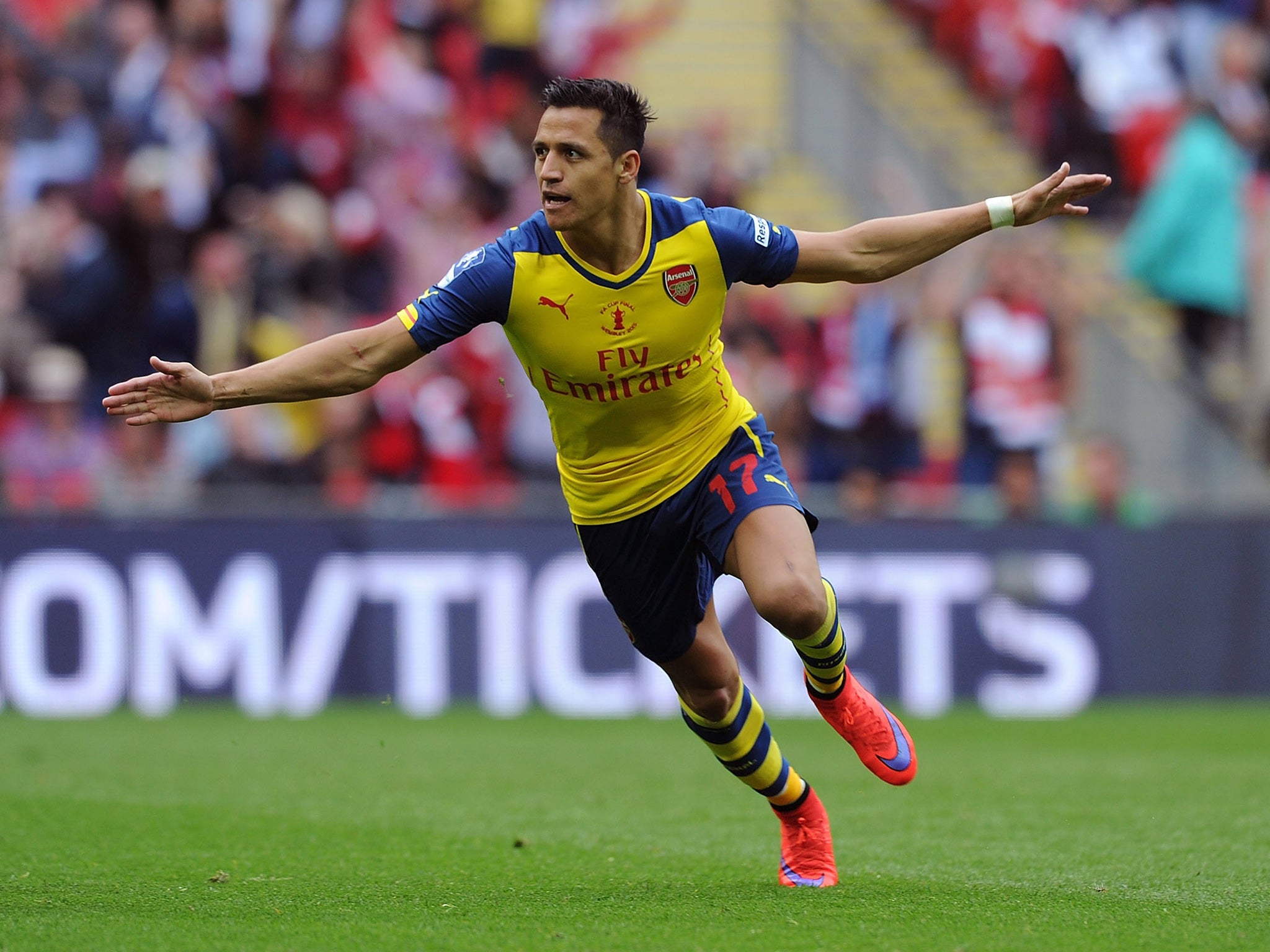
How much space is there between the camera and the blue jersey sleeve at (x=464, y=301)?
244 inches

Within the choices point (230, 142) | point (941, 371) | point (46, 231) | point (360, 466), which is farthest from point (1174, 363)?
point (46, 231)

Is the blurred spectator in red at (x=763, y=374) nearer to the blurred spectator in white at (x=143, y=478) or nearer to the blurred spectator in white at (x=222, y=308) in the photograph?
the blurred spectator in white at (x=222, y=308)

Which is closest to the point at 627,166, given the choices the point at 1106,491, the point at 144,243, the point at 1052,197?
the point at 1052,197

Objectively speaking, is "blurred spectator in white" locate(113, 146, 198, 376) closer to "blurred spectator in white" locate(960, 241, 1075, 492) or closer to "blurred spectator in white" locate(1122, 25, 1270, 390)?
"blurred spectator in white" locate(960, 241, 1075, 492)

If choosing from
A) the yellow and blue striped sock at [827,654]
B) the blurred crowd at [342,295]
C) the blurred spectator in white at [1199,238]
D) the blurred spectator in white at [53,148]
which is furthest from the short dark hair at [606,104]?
the blurred spectator in white at [1199,238]

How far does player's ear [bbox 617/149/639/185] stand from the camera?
6352 mm

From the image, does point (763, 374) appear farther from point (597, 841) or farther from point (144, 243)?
point (597, 841)

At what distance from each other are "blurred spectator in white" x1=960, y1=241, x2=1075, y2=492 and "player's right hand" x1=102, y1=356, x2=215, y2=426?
909 cm

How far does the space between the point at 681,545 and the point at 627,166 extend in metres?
1.37

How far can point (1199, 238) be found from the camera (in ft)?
51.6

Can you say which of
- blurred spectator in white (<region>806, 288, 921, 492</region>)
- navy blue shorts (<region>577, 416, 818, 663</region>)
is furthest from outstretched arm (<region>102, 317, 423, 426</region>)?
blurred spectator in white (<region>806, 288, 921, 492</region>)

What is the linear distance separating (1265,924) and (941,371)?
30.4ft

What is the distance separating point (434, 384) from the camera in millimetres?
14164

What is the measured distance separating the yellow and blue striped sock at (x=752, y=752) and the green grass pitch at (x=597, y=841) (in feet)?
1.07
